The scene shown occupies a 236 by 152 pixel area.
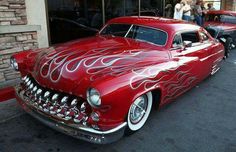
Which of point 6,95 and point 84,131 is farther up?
point 84,131

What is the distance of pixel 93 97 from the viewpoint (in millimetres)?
2578

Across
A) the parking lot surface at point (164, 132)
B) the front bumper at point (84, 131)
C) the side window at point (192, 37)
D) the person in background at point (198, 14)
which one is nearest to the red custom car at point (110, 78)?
the front bumper at point (84, 131)

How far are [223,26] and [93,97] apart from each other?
307 inches

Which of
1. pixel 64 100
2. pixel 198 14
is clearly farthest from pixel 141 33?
pixel 198 14

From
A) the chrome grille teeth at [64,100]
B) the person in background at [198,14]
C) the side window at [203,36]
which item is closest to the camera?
the chrome grille teeth at [64,100]

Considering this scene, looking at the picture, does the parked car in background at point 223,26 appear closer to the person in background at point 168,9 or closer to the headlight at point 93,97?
the person in background at point 168,9

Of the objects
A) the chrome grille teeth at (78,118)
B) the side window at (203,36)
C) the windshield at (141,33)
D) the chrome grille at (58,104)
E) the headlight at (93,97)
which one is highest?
the windshield at (141,33)

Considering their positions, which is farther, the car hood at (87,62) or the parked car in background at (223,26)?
the parked car in background at (223,26)

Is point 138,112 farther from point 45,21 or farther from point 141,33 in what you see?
point 45,21

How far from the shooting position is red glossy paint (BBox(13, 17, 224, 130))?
2.72 meters

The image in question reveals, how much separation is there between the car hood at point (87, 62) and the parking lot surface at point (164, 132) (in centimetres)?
71

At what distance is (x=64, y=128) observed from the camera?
2.76 m

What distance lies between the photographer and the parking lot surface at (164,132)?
3.04 meters

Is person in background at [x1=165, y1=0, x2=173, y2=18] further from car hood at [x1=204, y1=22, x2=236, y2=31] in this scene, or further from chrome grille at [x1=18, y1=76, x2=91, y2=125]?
chrome grille at [x1=18, y1=76, x2=91, y2=125]
